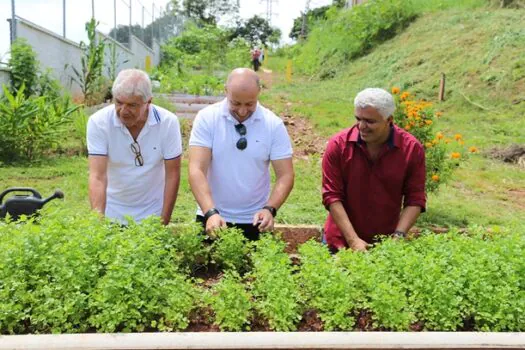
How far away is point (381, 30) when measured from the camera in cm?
2130

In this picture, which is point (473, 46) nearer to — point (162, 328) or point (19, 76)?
point (19, 76)

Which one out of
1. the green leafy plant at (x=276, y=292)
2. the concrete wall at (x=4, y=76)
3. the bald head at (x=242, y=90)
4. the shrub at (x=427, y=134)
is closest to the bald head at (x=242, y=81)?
the bald head at (x=242, y=90)

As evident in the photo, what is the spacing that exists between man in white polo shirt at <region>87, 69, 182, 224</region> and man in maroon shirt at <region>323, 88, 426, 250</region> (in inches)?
32.2

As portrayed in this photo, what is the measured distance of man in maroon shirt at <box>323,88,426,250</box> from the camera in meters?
3.02

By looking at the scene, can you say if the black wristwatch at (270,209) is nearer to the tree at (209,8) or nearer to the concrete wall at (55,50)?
the concrete wall at (55,50)

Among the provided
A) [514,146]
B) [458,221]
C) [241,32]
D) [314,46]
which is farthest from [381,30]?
[241,32]

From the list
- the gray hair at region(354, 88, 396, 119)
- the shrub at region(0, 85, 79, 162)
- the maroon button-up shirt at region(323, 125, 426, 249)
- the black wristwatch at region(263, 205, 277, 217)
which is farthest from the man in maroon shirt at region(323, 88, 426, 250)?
the shrub at region(0, 85, 79, 162)

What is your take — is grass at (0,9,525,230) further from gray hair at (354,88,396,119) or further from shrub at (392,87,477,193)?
gray hair at (354,88,396,119)

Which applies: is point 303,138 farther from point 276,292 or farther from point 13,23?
point 276,292

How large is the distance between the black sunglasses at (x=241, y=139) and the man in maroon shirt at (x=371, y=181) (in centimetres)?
43

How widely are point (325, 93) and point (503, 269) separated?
46.5 feet

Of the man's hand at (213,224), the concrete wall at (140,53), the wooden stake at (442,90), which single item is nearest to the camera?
the man's hand at (213,224)

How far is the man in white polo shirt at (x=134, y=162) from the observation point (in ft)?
9.94

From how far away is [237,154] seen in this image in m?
3.07
